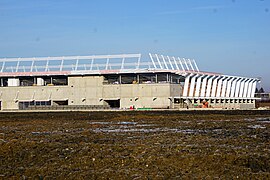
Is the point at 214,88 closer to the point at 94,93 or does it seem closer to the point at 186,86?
the point at 186,86

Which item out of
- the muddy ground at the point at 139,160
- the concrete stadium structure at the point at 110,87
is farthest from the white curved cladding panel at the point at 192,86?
the muddy ground at the point at 139,160

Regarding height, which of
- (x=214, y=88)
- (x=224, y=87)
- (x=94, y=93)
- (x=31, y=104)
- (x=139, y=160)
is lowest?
(x=139, y=160)

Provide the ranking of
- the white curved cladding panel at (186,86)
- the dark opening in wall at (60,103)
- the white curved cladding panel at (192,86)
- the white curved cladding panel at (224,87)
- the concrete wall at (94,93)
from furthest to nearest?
the white curved cladding panel at (224,87) → the dark opening in wall at (60,103) → the white curved cladding panel at (192,86) → the white curved cladding panel at (186,86) → the concrete wall at (94,93)

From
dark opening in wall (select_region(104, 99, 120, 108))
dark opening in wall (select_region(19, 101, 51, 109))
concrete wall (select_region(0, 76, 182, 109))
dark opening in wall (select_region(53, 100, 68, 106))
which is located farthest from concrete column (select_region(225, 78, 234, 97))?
dark opening in wall (select_region(19, 101, 51, 109))

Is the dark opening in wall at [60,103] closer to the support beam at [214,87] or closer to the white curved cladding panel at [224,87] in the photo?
the support beam at [214,87]

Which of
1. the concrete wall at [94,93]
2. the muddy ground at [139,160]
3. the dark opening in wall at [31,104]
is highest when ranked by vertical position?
the concrete wall at [94,93]

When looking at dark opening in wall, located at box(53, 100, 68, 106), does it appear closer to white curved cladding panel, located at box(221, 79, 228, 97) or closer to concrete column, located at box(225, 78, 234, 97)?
white curved cladding panel, located at box(221, 79, 228, 97)

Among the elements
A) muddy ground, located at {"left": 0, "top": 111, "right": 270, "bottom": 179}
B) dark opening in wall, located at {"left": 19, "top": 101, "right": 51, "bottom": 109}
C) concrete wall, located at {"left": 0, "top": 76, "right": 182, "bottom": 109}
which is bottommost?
muddy ground, located at {"left": 0, "top": 111, "right": 270, "bottom": 179}

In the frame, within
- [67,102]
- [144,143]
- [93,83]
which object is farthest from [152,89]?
[144,143]

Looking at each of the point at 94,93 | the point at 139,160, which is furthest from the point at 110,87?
the point at 139,160

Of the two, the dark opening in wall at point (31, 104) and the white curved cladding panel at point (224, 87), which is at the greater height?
the white curved cladding panel at point (224, 87)

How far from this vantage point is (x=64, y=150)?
17.3 m

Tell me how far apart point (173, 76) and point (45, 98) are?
25886 mm

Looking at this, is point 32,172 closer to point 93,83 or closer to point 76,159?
point 76,159
